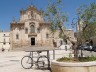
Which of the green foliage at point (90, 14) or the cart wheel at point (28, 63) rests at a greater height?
the green foliage at point (90, 14)

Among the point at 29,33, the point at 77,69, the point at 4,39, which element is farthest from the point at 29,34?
the point at 77,69

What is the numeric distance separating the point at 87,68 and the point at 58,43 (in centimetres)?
4941

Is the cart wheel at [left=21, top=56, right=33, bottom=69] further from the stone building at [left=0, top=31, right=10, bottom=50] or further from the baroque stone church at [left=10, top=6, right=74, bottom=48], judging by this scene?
the stone building at [left=0, top=31, right=10, bottom=50]

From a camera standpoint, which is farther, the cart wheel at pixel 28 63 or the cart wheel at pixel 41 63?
the cart wheel at pixel 28 63

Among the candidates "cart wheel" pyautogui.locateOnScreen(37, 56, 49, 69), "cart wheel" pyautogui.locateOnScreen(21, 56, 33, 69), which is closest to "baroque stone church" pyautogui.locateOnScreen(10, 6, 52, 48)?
"cart wheel" pyautogui.locateOnScreen(21, 56, 33, 69)

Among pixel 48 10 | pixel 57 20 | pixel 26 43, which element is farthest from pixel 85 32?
pixel 26 43

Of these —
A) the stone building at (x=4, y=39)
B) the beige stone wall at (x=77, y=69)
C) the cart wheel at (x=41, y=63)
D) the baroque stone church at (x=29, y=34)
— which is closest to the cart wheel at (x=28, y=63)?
the cart wheel at (x=41, y=63)

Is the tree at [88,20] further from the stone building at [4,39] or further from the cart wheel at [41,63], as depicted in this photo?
the stone building at [4,39]

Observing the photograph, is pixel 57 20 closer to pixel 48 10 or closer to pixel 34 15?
pixel 48 10

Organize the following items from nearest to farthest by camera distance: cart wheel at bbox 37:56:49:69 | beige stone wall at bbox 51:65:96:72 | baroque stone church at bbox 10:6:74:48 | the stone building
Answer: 1. beige stone wall at bbox 51:65:96:72
2. cart wheel at bbox 37:56:49:69
3. baroque stone church at bbox 10:6:74:48
4. the stone building

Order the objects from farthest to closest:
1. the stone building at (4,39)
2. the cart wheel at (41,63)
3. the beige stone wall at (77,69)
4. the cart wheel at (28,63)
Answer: the stone building at (4,39)
the cart wheel at (28,63)
the cart wheel at (41,63)
the beige stone wall at (77,69)

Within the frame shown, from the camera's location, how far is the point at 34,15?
184ft

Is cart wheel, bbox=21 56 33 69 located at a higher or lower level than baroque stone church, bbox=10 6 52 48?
lower

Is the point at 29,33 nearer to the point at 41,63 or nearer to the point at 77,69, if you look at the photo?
the point at 41,63
